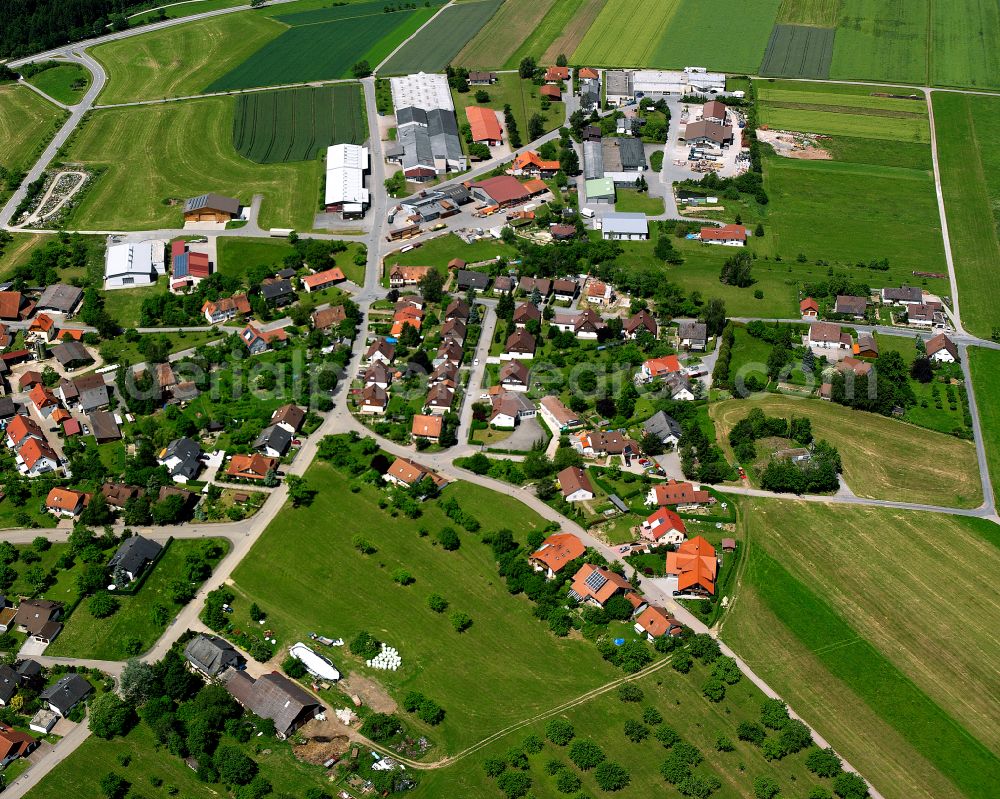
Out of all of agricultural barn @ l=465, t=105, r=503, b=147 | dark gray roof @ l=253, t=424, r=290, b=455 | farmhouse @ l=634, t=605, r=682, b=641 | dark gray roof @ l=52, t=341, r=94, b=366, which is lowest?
farmhouse @ l=634, t=605, r=682, b=641

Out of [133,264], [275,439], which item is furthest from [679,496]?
[133,264]

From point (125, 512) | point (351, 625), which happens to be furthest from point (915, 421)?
point (125, 512)

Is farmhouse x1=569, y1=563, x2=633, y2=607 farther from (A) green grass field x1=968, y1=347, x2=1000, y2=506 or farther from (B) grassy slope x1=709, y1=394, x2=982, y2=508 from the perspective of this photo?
(A) green grass field x1=968, y1=347, x2=1000, y2=506

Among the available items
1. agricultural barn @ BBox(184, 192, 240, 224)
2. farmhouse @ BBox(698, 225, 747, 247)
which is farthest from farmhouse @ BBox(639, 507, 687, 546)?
agricultural barn @ BBox(184, 192, 240, 224)

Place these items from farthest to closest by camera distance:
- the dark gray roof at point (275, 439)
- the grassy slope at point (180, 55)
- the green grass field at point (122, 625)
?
the grassy slope at point (180, 55) → the dark gray roof at point (275, 439) → the green grass field at point (122, 625)

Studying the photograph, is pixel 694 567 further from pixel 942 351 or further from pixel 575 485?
pixel 942 351

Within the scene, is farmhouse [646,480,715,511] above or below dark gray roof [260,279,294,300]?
below

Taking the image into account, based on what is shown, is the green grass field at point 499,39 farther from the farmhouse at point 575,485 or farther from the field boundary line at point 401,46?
the farmhouse at point 575,485

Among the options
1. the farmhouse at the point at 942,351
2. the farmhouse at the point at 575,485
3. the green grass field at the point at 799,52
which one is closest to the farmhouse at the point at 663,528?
the farmhouse at the point at 575,485
